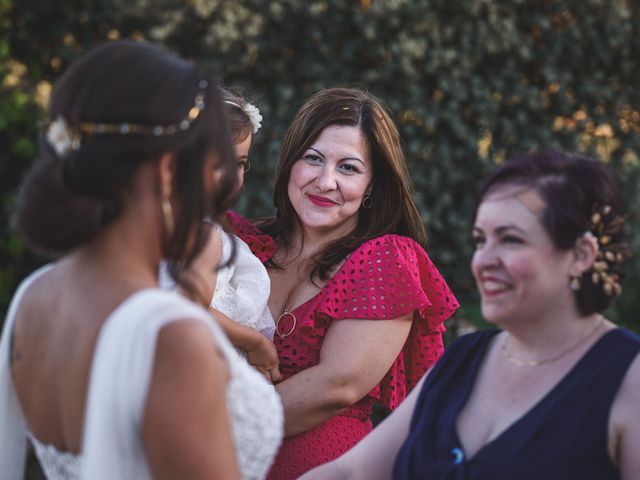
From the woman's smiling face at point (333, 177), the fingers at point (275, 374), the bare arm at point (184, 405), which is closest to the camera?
the bare arm at point (184, 405)

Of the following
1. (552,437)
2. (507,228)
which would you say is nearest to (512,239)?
(507,228)

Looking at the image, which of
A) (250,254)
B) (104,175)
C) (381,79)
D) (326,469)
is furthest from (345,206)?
(381,79)

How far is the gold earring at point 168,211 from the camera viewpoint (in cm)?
165

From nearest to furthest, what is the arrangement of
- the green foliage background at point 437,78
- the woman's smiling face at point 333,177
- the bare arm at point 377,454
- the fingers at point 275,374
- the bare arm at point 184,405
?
the bare arm at point 184,405 → the bare arm at point 377,454 → the fingers at point 275,374 → the woman's smiling face at point 333,177 → the green foliage background at point 437,78

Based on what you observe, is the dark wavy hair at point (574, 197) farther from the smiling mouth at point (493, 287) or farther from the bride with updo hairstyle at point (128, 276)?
the bride with updo hairstyle at point (128, 276)

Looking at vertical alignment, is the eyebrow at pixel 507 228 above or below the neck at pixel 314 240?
above

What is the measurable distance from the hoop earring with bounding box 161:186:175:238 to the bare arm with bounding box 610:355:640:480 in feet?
3.39

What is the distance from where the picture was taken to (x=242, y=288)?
9.93 feet

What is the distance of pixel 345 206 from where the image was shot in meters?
3.22

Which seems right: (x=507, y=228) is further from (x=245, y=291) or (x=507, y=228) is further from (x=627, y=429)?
(x=245, y=291)

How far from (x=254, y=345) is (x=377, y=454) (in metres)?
0.57

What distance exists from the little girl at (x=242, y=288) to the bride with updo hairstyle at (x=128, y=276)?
2.91ft

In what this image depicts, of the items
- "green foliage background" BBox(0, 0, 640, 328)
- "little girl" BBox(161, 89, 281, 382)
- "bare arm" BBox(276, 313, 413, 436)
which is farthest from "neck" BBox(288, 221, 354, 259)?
"green foliage background" BBox(0, 0, 640, 328)

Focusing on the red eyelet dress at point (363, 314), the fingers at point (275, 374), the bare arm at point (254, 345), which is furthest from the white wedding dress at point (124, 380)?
the red eyelet dress at point (363, 314)
